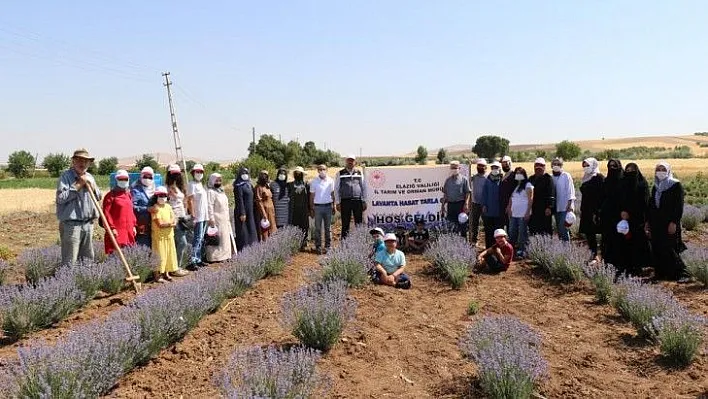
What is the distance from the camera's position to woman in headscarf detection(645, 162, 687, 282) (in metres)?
7.07

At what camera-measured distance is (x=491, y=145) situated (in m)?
96.9

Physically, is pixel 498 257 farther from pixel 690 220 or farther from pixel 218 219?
pixel 690 220

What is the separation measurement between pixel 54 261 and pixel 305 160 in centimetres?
6468

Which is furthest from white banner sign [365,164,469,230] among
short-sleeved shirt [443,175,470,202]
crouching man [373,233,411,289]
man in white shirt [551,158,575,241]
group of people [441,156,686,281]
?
crouching man [373,233,411,289]

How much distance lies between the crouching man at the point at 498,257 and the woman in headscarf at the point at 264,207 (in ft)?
11.3

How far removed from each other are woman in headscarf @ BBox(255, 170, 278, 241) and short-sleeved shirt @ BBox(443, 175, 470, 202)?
9.75 feet

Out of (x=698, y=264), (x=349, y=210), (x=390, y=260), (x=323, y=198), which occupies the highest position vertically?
(x=323, y=198)

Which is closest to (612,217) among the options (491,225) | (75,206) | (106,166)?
(491,225)

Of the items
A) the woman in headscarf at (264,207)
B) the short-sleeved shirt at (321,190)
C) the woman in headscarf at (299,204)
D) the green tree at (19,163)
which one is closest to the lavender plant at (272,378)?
the woman in headscarf at (264,207)

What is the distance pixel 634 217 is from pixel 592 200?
84 centimetres

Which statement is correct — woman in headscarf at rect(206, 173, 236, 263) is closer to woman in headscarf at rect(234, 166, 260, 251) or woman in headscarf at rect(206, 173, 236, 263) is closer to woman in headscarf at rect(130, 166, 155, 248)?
woman in headscarf at rect(234, 166, 260, 251)

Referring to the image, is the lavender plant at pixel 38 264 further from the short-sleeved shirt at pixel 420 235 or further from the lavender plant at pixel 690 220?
the lavender plant at pixel 690 220

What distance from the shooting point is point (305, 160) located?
237ft

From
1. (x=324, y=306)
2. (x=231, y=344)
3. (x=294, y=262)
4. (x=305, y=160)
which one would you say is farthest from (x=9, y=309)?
(x=305, y=160)
